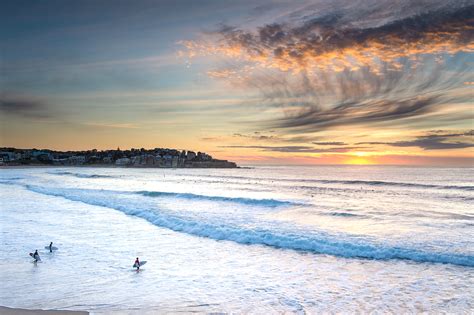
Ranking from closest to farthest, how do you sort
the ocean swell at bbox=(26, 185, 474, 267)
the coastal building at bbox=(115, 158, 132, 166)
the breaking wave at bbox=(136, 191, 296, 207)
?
the ocean swell at bbox=(26, 185, 474, 267) → the breaking wave at bbox=(136, 191, 296, 207) → the coastal building at bbox=(115, 158, 132, 166)

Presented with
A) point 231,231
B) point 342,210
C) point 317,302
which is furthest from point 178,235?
point 342,210

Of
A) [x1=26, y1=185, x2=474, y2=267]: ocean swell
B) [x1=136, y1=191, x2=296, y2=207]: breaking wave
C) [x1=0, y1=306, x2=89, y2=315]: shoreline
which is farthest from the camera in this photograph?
[x1=136, y1=191, x2=296, y2=207]: breaking wave

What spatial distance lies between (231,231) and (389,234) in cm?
736

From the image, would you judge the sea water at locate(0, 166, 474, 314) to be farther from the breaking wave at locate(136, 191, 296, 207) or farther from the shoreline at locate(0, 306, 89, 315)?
the breaking wave at locate(136, 191, 296, 207)

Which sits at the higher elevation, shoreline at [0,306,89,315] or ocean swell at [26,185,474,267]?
shoreline at [0,306,89,315]

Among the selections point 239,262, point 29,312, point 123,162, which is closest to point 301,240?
point 239,262

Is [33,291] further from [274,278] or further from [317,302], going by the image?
[317,302]

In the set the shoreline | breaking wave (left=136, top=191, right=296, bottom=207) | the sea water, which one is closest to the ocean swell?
the sea water

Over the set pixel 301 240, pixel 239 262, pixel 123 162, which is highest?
pixel 123 162

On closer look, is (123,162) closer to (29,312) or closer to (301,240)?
(301,240)

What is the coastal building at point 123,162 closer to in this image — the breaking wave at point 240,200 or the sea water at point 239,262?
the breaking wave at point 240,200

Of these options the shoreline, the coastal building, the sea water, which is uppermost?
the coastal building

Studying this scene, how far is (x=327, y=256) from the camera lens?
13477 millimetres

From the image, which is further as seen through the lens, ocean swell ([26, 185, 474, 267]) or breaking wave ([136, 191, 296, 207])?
breaking wave ([136, 191, 296, 207])
